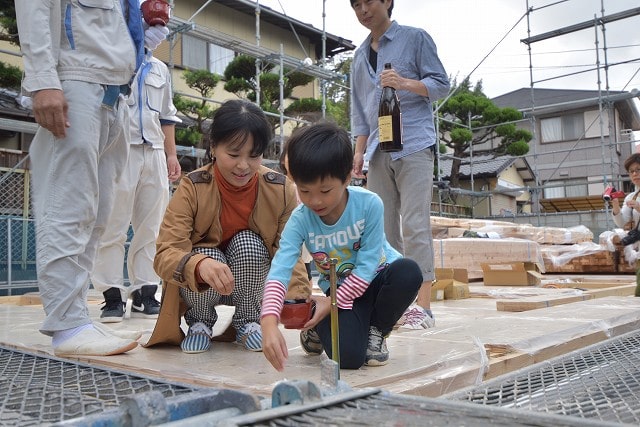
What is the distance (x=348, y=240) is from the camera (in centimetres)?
178

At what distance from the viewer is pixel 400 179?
8.89ft

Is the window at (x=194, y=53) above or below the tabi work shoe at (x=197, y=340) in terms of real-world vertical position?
above

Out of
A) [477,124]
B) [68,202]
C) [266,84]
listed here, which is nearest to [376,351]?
[68,202]

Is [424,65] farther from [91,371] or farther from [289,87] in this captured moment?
[289,87]

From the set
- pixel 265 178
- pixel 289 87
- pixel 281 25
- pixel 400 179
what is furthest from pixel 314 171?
pixel 281 25

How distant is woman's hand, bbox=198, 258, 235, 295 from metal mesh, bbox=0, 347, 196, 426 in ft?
1.10

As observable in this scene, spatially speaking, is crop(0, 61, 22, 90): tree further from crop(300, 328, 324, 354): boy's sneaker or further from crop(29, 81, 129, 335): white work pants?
crop(300, 328, 324, 354): boy's sneaker

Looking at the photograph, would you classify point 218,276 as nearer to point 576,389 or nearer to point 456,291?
point 576,389

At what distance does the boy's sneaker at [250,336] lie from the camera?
6.49ft

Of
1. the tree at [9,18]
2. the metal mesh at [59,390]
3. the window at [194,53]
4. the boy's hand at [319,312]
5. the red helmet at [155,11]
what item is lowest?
the metal mesh at [59,390]

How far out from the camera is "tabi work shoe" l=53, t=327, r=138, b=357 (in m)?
1.78

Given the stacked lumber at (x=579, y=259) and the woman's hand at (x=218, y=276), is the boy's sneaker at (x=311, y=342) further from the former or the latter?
the stacked lumber at (x=579, y=259)

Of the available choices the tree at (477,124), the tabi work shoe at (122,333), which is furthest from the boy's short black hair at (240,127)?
the tree at (477,124)

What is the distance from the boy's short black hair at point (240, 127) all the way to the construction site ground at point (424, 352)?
0.70m
